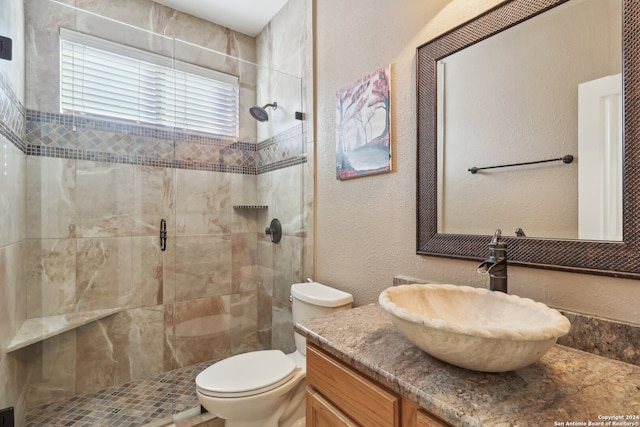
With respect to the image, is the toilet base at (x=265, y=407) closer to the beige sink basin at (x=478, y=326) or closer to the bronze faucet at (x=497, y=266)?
the beige sink basin at (x=478, y=326)

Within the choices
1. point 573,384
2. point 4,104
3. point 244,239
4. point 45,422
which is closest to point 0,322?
point 45,422

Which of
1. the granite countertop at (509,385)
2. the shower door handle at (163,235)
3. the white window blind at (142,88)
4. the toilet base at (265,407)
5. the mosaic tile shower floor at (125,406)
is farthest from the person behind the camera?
the shower door handle at (163,235)

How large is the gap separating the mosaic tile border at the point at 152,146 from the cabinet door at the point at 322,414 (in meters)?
1.39

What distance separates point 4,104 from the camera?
141 cm

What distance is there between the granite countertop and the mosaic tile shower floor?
1.46 meters

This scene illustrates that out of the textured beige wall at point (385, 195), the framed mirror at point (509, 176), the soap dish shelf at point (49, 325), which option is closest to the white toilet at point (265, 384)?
the textured beige wall at point (385, 195)

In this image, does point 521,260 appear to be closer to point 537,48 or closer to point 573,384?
point 573,384

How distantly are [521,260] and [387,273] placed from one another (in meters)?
0.57

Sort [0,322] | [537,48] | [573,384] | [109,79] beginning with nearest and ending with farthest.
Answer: [573,384], [537,48], [0,322], [109,79]

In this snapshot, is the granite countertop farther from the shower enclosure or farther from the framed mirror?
the shower enclosure

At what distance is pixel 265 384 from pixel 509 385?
103 centimetres

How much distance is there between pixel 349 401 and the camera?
0.79 metres

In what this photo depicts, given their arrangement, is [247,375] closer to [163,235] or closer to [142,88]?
[163,235]

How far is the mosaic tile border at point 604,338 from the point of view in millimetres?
712
